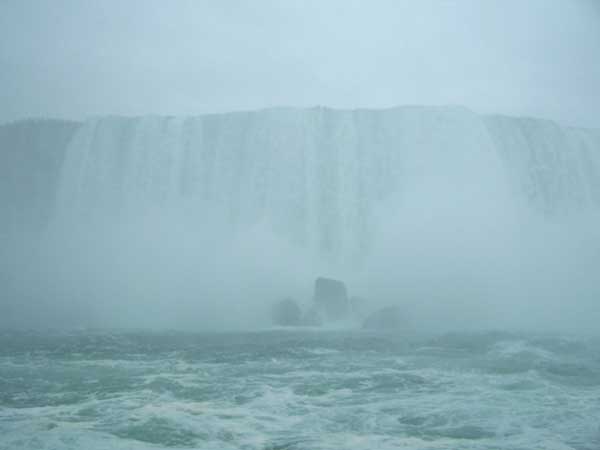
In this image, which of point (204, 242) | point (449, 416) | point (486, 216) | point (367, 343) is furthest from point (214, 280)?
point (449, 416)

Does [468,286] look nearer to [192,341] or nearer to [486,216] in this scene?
[486,216]

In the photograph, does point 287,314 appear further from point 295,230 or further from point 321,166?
point 321,166

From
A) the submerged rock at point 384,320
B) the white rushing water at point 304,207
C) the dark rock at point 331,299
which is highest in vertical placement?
the white rushing water at point 304,207

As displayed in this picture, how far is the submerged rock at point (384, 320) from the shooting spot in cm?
1631

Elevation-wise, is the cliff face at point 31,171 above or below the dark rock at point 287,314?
above

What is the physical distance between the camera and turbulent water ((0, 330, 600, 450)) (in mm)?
6535

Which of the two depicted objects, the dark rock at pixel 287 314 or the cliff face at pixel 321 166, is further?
the cliff face at pixel 321 166

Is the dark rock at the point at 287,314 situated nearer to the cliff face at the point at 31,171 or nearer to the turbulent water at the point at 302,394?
the turbulent water at the point at 302,394

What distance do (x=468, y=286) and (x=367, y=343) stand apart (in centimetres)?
642

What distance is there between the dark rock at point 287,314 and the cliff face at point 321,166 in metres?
3.78

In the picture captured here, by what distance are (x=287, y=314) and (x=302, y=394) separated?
8.74m

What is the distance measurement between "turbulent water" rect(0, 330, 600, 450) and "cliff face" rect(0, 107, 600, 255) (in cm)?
820

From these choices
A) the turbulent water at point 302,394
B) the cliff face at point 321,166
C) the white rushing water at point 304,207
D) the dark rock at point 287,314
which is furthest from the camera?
the cliff face at point 321,166

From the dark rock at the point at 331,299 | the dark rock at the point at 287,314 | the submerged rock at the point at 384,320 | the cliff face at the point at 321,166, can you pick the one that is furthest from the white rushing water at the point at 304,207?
the submerged rock at the point at 384,320
